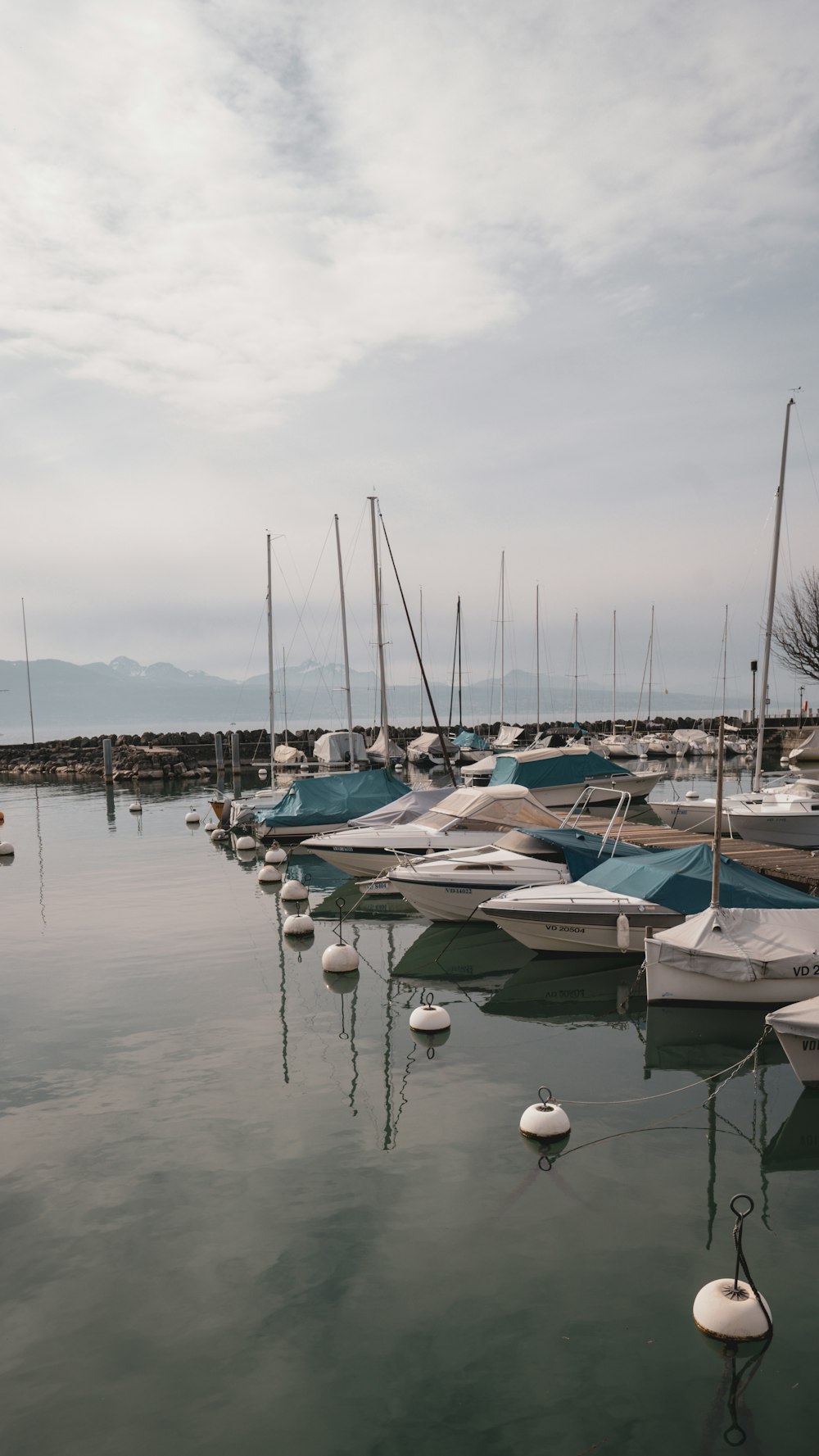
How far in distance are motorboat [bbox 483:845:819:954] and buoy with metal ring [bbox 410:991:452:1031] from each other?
3.31m

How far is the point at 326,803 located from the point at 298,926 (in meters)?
12.8

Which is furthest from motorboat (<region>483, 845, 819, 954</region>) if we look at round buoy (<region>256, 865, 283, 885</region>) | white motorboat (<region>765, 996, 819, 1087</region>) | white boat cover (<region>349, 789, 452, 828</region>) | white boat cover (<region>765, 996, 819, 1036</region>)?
round buoy (<region>256, 865, 283, 885</region>)

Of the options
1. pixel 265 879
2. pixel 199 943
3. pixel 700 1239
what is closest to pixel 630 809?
pixel 265 879

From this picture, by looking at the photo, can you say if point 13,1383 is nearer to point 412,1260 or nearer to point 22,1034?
point 412,1260

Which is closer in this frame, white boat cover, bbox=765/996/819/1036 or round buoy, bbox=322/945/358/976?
white boat cover, bbox=765/996/819/1036

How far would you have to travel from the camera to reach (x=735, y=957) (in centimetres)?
1441

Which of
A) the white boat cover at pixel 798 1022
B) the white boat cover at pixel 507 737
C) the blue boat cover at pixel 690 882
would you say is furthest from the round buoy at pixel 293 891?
the white boat cover at pixel 507 737

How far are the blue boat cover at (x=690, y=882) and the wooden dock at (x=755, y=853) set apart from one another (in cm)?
142

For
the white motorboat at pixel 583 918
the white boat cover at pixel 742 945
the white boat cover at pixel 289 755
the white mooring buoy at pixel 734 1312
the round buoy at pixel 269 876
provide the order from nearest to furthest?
the white mooring buoy at pixel 734 1312, the white boat cover at pixel 742 945, the white motorboat at pixel 583 918, the round buoy at pixel 269 876, the white boat cover at pixel 289 755

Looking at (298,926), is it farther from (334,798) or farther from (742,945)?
(334,798)

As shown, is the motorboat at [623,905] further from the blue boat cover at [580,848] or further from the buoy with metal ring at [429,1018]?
the buoy with metal ring at [429,1018]

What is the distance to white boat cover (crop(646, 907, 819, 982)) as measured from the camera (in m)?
14.4

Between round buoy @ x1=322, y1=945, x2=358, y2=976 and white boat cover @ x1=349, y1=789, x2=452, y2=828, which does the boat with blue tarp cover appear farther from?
round buoy @ x1=322, y1=945, x2=358, y2=976

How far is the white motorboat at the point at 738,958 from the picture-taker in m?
14.5
